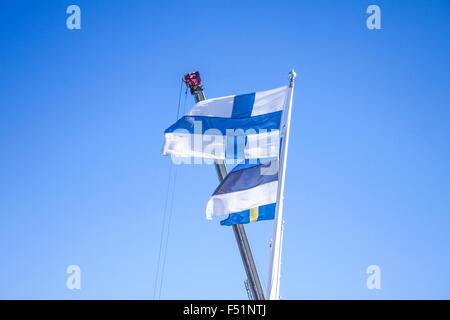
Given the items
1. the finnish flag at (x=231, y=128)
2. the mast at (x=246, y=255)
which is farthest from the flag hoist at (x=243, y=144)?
the mast at (x=246, y=255)

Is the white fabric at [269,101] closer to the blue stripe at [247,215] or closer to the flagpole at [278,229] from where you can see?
the flagpole at [278,229]

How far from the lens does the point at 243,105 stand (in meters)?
12.6

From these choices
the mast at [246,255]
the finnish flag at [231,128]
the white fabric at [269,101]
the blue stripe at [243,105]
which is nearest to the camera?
the finnish flag at [231,128]

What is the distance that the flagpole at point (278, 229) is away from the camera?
9969 mm

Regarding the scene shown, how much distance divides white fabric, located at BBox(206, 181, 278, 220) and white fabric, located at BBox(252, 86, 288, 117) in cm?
197

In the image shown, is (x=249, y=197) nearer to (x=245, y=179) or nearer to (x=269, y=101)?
(x=245, y=179)

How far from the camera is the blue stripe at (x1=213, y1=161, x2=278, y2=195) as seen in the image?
39.1 ft

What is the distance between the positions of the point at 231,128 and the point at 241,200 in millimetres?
1928

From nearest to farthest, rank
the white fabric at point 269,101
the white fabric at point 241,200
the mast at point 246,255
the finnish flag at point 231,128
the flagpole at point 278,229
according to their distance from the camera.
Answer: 1. the flagpole at point 278,229
2. the white fabric at point 241,200
3. the finnish flag at point 231,128
4. the white fabric at point 269,101
5. the mast at point 246,255

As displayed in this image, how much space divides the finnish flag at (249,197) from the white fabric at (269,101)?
54.5 inches

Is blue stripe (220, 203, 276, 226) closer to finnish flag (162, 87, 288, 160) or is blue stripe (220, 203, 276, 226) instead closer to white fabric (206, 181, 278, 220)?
white fabric (206, 181, 278, 220)
